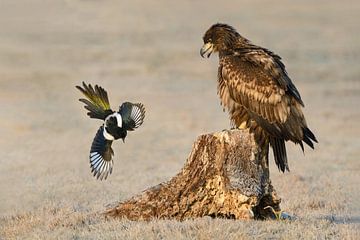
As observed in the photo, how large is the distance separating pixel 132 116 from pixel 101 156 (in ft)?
2.44

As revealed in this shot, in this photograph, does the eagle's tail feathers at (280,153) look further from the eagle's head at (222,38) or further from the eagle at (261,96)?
the eagle's head at (222,38)

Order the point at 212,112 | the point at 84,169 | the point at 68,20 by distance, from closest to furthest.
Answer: the point at 84,169 → the point at 212,112 → the point at 68,20

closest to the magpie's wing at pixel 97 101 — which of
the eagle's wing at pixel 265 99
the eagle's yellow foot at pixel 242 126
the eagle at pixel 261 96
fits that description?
the eagle at pixel 261 96

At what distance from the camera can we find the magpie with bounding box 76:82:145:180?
12.8 meters

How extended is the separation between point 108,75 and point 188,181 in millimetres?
30858

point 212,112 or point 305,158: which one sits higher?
point 212,112

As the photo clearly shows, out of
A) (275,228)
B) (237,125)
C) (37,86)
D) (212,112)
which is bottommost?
(275,228)

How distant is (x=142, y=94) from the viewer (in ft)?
121

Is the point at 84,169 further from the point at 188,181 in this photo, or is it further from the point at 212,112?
the point at 212,112

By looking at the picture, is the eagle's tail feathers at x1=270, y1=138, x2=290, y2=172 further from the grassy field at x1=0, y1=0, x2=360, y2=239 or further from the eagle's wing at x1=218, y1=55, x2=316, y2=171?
the grassy field at x1=0, y1=0, x2=360, y2=239

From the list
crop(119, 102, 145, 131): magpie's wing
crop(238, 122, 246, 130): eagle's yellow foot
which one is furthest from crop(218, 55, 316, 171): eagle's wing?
crop(119, 102, 145, 131): magpie's wing

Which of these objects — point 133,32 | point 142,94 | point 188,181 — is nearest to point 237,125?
point 188,181

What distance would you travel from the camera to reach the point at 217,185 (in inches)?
480

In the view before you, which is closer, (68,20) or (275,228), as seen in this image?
(275,228)
